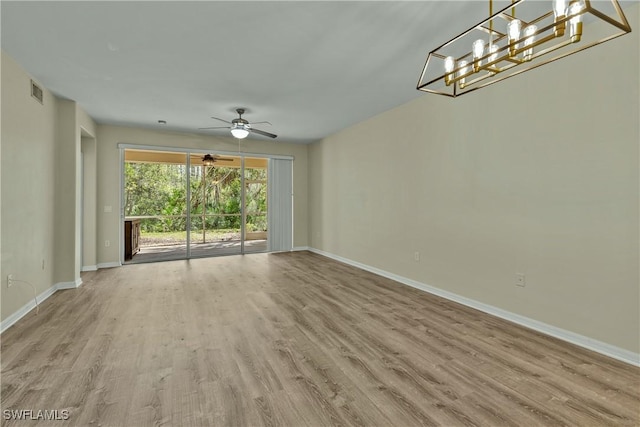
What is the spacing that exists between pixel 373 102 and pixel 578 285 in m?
3.25

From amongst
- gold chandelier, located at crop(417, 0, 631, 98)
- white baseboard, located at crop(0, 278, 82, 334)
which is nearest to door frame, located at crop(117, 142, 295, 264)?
white baseboard, located at crop(0, 278, 82, 334)

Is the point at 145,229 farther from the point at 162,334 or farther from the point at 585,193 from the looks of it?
the point at 585,193

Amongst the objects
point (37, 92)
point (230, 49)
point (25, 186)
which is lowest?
point (25, 186)

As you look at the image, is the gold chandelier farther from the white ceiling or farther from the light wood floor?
the light wood floor

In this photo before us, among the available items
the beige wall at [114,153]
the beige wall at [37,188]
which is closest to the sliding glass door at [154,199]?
the beige wall at [114,153]

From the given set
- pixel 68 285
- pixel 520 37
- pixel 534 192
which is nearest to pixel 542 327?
pixel 534 192

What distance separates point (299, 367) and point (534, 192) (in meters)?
2.68

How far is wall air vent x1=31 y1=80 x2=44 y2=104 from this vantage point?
3.45 m

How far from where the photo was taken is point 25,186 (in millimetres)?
3314

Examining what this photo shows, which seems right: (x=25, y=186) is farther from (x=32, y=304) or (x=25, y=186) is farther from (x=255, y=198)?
(x=255, y=198)

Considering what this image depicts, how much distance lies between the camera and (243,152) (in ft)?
22.4

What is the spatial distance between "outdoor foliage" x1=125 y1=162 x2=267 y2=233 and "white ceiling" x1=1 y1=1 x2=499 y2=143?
2.07 m

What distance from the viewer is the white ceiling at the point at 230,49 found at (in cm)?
233

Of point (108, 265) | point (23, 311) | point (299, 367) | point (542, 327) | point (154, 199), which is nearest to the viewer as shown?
point (299, 367)
